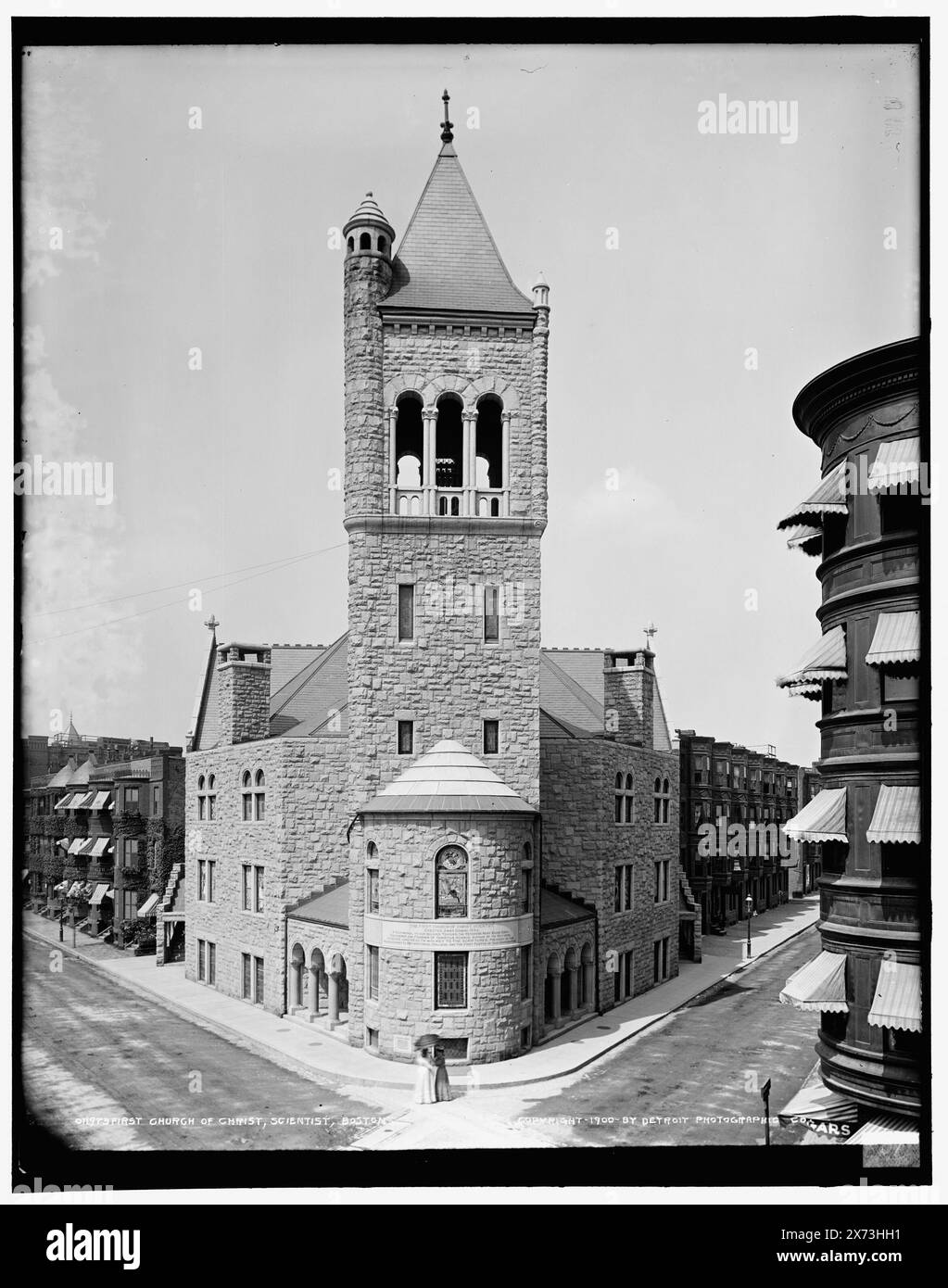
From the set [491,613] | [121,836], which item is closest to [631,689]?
[491,613]

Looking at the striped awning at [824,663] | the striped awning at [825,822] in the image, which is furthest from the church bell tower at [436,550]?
the striped awning at [824,663]

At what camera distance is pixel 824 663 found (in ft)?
49.1

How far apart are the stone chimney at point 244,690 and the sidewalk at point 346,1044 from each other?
7.67 m

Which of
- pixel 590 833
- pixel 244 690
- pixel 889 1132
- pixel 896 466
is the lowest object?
pixel 889 1132

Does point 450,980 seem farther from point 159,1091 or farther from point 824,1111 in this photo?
point 824,1111

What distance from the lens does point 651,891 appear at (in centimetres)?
3020

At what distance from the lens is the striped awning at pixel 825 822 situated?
1467cm

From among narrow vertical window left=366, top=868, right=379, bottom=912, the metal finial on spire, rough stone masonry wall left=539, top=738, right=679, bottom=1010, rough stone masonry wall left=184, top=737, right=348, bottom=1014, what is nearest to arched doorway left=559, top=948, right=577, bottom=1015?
rough stone masonry wall left=539, top=738, right=679, bottom=1010

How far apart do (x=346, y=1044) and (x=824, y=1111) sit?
10.6 metres

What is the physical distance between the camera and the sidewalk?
19.0 meters

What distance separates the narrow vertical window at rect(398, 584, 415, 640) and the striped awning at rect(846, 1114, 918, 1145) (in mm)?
12966

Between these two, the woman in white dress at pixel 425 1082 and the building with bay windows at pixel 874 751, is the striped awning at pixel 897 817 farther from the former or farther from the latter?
the woman in white dress at pixel 425 1082
